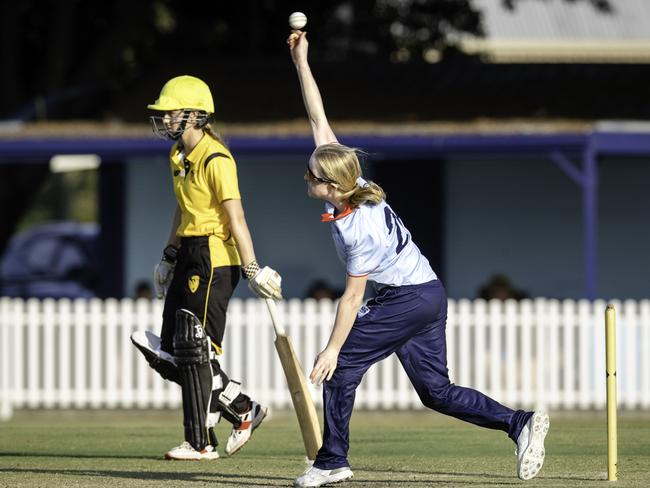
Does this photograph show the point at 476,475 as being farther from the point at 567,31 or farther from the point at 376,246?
the point at 567,31

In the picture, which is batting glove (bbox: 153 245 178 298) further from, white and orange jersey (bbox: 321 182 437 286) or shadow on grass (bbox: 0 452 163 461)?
white and orange jersey (bbox: 321 182 437 286)

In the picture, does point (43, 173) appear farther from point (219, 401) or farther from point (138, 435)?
point (219, 401)

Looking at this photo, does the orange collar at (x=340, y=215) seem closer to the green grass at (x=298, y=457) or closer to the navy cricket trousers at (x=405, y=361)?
the navy cricket trousers at (x=405, y=361)

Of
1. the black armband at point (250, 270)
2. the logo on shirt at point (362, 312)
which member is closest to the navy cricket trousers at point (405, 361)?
the logo on shirt at point (362, 312)

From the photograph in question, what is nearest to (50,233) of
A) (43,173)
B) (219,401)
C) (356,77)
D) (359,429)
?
(43,173)

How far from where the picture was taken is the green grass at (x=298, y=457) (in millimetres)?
7215

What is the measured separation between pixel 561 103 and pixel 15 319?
825 centimetres

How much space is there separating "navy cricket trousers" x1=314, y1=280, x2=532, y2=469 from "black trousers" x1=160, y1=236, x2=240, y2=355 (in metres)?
1.20

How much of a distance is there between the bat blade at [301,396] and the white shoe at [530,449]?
110 centimetres

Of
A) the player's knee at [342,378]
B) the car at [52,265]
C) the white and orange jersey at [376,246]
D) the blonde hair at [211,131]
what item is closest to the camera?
the white and orange jersey at [376,246]

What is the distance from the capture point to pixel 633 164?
1817cm

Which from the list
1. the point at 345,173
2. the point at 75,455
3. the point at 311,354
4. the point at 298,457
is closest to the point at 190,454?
the point at 298,457

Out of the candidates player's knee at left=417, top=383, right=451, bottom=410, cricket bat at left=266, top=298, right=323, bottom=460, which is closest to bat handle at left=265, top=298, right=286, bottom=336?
cricket bat at left=266, top=298, right=323, bottom=460

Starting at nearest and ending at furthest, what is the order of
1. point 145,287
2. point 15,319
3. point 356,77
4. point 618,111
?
point 15,319, point 145,287, point 618,111, point 356,77
